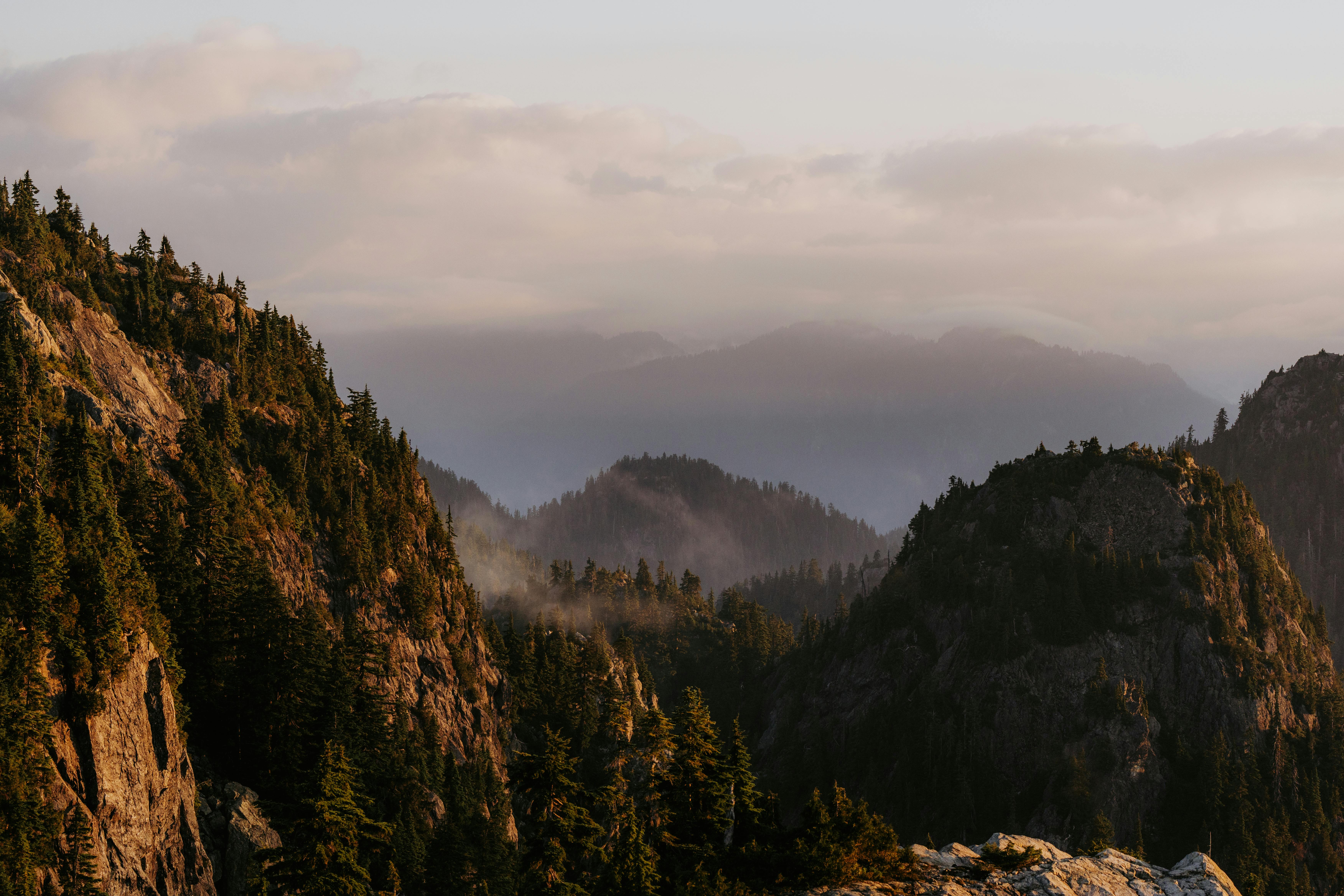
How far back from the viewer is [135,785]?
8069 centimetres

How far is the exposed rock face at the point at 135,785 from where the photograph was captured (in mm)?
77438

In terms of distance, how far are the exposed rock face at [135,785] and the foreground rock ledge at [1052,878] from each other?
188ft

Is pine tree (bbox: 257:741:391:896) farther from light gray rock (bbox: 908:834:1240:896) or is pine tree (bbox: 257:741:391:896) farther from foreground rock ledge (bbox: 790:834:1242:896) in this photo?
light gray rock (bbox: 908:834:1240:896)

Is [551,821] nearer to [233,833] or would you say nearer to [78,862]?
[78,862]

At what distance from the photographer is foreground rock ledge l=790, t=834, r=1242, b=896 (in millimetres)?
49062

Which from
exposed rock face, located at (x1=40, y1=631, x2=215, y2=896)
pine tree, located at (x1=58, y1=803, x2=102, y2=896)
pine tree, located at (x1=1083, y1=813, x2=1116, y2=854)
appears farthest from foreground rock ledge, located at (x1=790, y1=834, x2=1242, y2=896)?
pine tree, located at (x1=1083, y1=813, x2=1116, y2=854)

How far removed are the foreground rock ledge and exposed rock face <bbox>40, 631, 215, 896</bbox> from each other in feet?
188

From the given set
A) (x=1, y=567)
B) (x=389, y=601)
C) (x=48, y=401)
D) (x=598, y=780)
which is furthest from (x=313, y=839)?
(x=598, y=780)

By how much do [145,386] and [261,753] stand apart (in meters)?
60.3

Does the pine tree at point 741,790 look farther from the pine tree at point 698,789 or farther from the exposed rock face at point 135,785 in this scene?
the exposed rock face at point 135,785

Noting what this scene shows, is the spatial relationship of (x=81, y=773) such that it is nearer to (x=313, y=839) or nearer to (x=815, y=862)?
(x=313, y=839)

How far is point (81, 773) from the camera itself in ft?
256

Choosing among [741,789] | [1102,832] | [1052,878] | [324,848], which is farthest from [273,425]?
[1102,832]

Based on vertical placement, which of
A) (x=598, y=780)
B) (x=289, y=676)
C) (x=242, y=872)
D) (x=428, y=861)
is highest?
(x=289, y=676)
